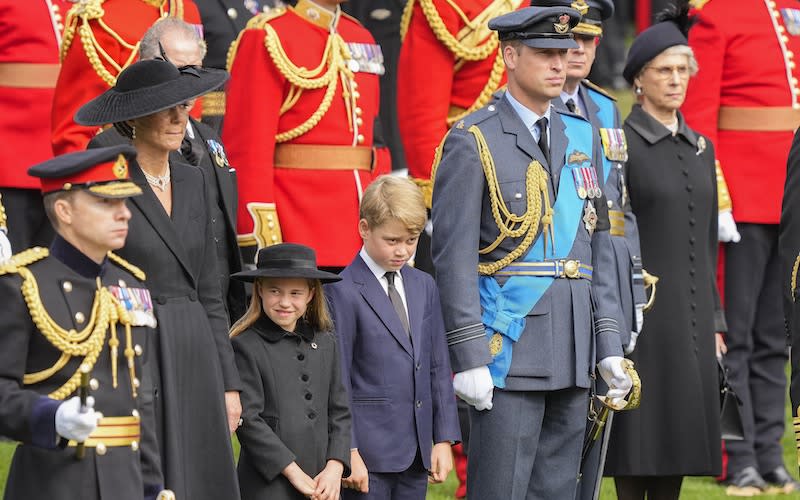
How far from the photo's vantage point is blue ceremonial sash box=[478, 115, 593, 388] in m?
6.31

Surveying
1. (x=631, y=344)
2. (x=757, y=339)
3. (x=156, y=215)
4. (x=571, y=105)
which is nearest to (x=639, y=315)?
(x=631, y=344)

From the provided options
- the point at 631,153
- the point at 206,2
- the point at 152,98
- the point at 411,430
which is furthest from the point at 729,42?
the point at 152,98

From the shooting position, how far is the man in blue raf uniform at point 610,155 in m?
7.29

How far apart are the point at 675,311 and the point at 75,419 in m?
3.94

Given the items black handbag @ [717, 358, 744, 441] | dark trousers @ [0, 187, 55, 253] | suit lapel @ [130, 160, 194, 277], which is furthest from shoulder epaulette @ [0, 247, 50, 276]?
black handbag @ [717, 358, 744, 441]

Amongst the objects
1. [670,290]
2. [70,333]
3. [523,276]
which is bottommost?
[670,290]

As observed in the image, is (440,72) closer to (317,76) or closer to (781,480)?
(317,76)

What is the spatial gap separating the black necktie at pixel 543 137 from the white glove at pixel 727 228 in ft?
8.82

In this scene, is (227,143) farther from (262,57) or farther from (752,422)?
(752,422)

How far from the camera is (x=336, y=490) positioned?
615 centimetres

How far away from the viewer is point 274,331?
20.5ft

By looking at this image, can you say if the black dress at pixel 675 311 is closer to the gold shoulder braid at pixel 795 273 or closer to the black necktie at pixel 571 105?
the black necktie at pixel 571 105

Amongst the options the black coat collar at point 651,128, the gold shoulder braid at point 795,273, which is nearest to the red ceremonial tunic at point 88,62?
the black coat collar at point 651,128

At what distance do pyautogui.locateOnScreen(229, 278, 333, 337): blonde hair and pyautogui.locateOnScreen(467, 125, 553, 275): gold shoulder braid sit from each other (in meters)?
0.58
